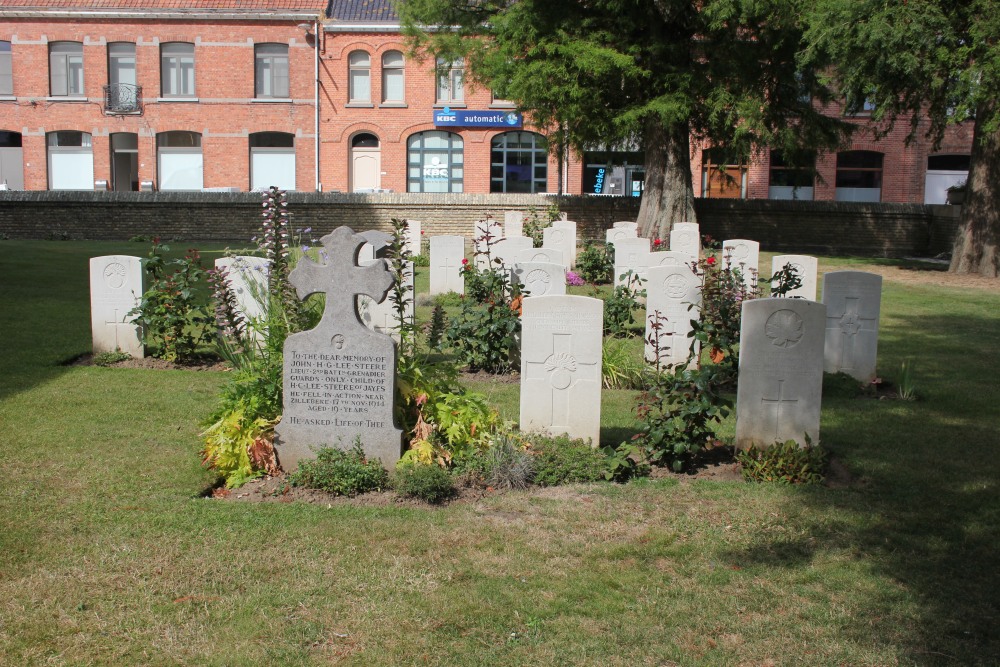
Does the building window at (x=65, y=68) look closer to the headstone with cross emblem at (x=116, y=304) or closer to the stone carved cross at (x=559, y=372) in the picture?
the headstone with cross emblem at (x=116, y=304)

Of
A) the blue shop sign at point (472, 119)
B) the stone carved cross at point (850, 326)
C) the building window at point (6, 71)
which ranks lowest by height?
the stone carved cross at point (850, 326)

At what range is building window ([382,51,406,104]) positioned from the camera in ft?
123

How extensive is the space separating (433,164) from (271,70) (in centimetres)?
686

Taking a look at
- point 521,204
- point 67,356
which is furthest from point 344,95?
point 67,356

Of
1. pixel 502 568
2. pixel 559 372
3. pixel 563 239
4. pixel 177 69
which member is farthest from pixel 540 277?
pixel 177 69

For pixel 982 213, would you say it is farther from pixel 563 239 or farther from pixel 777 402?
pixel 777 402

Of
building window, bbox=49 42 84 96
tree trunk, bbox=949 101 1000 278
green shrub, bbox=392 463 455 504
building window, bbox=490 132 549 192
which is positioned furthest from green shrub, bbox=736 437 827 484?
building window, bbox=49 42 84 96

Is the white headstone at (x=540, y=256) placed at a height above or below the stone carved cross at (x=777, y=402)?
above

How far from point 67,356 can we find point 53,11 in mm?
30289

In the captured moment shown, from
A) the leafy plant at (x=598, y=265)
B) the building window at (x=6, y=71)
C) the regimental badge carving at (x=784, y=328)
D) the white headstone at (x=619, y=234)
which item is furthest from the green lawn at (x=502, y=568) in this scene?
the building window at (x=6, y=71)

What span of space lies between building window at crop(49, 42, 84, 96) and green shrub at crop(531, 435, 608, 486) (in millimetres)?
35416

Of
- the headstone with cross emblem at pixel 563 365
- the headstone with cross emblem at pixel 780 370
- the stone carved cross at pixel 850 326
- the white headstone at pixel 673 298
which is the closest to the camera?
the headstone with cross emblem at pixel 780 370

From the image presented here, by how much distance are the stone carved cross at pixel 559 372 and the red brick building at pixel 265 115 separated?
29.5 meters

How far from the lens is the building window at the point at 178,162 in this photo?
37375 millimetres
